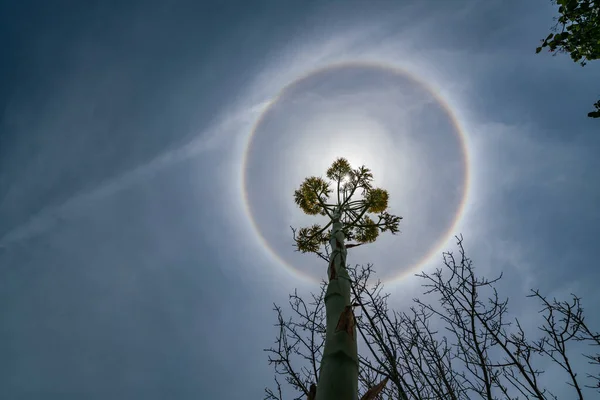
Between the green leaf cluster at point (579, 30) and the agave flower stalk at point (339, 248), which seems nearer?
the agave flower stalk at point (339, 248)

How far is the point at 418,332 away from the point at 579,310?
1.86 meters

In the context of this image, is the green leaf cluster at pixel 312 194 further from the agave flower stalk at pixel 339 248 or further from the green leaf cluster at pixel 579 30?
the green leaf cluster at pixel 579 30

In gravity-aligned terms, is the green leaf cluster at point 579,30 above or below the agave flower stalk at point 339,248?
above

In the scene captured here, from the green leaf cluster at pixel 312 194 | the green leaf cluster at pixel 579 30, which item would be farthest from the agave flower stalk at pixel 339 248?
the green leaf cluster at pixel 579 30

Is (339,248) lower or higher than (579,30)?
lower

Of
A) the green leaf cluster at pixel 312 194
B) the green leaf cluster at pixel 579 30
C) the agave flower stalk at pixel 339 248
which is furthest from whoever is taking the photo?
the green leaf cluster at pixel 312 194

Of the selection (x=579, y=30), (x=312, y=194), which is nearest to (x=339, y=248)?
(x=312, y=194)

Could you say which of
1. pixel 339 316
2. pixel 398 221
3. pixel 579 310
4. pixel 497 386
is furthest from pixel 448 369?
pixel 398 221

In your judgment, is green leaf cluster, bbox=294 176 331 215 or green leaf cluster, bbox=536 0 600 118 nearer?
green leaf cluster, bbox=536 0 600 118

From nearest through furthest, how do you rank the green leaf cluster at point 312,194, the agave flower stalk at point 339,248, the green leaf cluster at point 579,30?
the agave flower stalk at point 339,248 < the green leaf cluster at point 579,30 < the green leaf cluster at point 312,194

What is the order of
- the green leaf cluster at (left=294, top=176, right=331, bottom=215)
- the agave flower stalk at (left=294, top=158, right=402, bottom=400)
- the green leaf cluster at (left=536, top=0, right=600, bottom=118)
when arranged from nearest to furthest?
1. the agave flower stalk at (left=294, top=158, right=402, bottom=400)
2. the green leaf cluster at (left=536, top=0, right=600, bottom=118)
3. the green leaf cluster at (left=294, top=176, right=331, bottom=215)

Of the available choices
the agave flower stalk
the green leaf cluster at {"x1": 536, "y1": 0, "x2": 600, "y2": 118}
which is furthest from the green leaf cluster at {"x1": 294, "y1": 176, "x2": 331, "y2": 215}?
the green leaf cluster at {"x1": 536, "y1": 0, "x2": 600, "y2": 118}

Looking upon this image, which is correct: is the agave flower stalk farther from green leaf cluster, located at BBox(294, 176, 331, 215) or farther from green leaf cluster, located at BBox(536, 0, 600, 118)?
green leaf cluster, located at BBox(536, 0, 600, 118)

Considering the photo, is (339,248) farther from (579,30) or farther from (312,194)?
(579,30)
